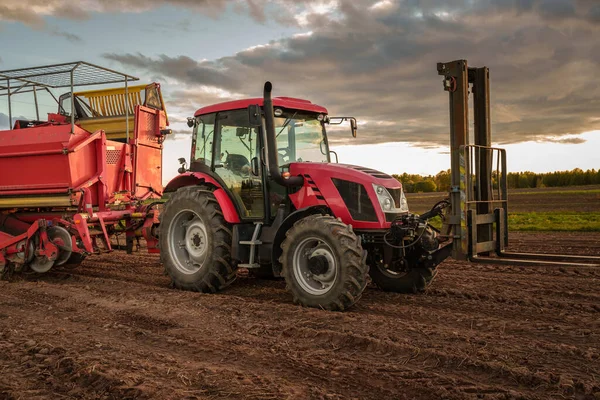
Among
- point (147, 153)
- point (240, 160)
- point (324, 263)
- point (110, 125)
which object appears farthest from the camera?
point (147, 153)

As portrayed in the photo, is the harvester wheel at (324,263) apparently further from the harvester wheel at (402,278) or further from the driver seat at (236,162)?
the driver seat at (236,162)

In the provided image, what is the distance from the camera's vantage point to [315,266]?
248 inches

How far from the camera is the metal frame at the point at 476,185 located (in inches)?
240

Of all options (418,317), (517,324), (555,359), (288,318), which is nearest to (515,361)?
(555,359)

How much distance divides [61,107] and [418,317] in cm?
911

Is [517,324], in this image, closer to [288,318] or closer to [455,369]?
[455,369]

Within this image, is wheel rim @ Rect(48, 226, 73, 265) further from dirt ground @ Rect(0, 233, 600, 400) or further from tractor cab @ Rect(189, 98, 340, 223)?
tractor cab @ Rect(189, 98, 340, 223)

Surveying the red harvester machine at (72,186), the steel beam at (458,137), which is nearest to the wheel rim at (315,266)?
the steel beam at (458,137)

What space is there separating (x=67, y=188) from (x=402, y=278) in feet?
19.1

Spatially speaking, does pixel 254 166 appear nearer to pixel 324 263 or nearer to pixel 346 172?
pixel 346 172

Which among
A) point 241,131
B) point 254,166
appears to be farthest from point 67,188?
point 254,166

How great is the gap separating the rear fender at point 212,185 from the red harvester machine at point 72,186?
1.55m

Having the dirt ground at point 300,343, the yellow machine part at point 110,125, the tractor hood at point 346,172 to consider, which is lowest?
the dirt ground at point 300,343

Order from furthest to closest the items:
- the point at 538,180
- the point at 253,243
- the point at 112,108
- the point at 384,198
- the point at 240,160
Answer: the point at 538,180 < the point at 112,108 < the point at 240,160 < the point at 253,243 < the point at 384,198
